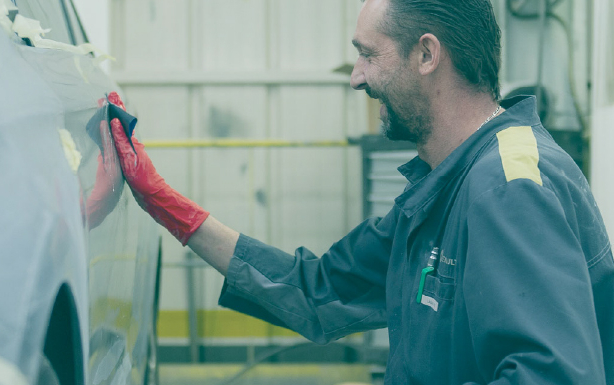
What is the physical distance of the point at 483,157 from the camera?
43.5 inches

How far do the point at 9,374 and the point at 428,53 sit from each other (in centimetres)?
100

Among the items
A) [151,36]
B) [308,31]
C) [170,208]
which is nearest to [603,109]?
[308,31]

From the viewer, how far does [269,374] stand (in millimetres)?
3279

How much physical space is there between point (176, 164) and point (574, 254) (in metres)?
2.91

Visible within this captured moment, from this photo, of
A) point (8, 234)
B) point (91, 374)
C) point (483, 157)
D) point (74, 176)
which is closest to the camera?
point (8, 234)

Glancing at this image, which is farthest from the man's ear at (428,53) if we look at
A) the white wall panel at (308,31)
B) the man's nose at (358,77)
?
the white wall panel at (308,31)

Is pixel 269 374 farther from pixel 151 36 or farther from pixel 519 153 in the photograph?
pixel 519 153

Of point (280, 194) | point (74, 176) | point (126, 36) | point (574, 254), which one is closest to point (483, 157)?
point (574, 254)

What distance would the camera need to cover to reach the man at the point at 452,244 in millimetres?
900

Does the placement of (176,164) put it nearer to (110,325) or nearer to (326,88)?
(326,88)

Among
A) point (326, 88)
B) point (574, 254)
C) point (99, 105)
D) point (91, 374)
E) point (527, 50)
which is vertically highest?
point (527, 50)

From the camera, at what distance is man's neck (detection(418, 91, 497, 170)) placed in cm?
131

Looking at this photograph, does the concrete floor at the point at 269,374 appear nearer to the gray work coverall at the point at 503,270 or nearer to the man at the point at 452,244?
the man at the point at 452,244

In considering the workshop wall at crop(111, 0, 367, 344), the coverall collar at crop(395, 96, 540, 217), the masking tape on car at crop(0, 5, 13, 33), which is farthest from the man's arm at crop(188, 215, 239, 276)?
the workshop wall at crop(111, 0, 367, 344)
